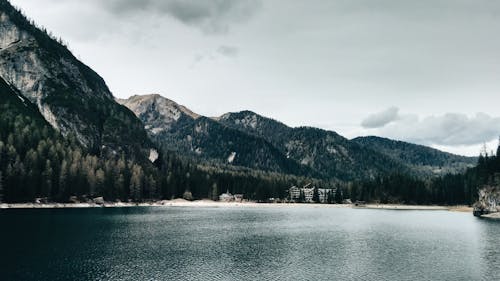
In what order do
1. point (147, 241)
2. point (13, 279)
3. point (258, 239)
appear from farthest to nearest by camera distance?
point (258, 239), point (147, 241), point (13, 279)

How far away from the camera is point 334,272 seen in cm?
6638

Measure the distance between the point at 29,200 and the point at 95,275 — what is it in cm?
13904

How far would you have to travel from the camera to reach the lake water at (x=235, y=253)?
6381 cm

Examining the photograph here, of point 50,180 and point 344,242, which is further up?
point 50,180

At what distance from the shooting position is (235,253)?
83.1m

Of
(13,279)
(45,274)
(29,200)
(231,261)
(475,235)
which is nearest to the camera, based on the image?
(13,279)

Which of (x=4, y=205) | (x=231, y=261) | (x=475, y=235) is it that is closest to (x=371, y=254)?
(x=231, y=261)

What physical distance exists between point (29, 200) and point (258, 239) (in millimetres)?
122554

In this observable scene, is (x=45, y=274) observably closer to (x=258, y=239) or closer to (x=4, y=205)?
(x=258, y=239)

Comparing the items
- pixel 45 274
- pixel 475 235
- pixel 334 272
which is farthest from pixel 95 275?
pixel 475 235

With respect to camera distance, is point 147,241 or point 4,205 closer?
point 147,241

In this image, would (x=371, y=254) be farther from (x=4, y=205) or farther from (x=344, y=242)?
(x=4, y=205)

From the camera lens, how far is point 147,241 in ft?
316

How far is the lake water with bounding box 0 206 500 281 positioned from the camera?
63.8 metres
